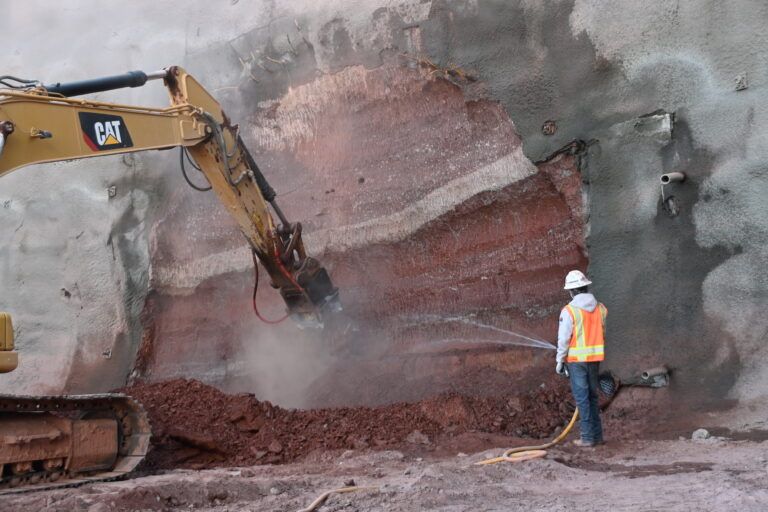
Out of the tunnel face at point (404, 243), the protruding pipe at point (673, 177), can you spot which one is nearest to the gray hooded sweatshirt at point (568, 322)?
the protruding pipe at point (673, 177)

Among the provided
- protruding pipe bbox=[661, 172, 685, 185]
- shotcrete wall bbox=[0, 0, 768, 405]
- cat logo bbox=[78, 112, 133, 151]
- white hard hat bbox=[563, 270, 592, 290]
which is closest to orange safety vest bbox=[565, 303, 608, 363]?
white hard hat bbox=[563, 270, 592, 290]

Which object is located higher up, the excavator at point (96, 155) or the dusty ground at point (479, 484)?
the excavator at point (96, 155)

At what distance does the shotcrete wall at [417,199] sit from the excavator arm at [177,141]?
1416 millimetres

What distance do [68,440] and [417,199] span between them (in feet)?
15.1

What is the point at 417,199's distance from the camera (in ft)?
31.3

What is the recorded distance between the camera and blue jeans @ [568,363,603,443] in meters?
6.64

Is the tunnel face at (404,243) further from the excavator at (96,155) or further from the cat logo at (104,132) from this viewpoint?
the cat logo at (104,132)

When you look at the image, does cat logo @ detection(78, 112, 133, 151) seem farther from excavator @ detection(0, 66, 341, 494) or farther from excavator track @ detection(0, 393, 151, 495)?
excavator track @ detection(0, 393, 151, 495)

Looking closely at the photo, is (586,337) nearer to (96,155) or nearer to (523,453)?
(523,453)

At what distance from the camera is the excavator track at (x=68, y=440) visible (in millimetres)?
6234

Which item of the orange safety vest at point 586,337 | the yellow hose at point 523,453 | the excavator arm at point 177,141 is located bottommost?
the yellow hose at point 523,453

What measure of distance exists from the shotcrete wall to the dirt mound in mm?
779

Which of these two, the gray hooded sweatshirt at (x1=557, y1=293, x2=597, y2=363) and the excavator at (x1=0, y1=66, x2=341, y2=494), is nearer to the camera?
the excavator at (x1=0, y1=66, x2=341, y2=494)

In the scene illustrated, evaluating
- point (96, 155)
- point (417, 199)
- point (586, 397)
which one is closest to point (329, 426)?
point (586, 397)
